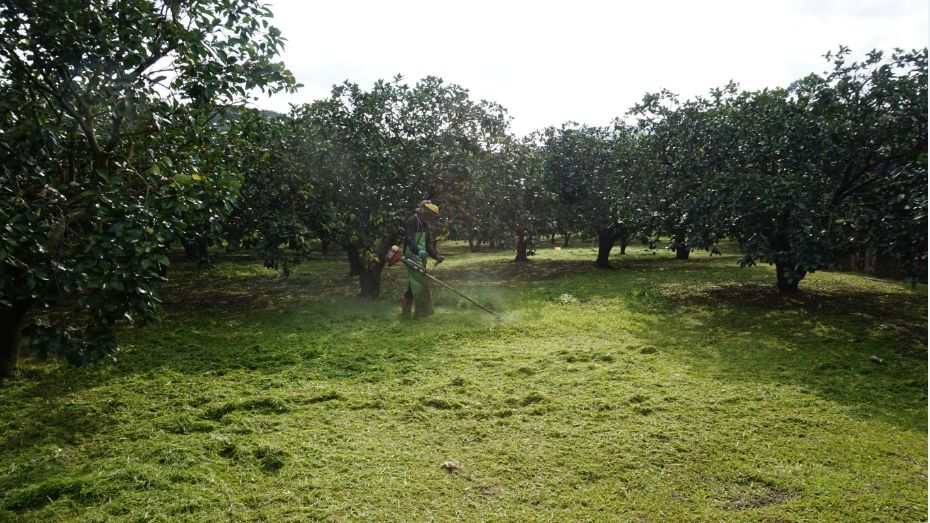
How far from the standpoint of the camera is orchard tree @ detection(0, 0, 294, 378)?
13.8ft

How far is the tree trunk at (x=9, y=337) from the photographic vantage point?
6.22 metres

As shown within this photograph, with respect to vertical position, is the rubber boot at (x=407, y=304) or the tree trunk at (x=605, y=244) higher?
the tree trunk at (x=605, y=244)

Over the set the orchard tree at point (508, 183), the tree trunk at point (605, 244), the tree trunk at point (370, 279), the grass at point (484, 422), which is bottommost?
the grass at point (484, 422)

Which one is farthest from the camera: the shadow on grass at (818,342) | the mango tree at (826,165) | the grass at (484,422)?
the mango tree at (826,165)

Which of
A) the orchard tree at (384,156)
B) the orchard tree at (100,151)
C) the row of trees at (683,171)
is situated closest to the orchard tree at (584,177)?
the row of trees at (683,171)

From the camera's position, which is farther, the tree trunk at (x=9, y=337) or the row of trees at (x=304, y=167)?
the tree trunk at (x=9, y=337)

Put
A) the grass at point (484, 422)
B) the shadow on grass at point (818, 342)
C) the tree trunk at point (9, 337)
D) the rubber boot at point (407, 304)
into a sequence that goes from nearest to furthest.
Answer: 1. the grass at point (484, 422)
2. the shadow on grass at point (818, 342)
3. the tree trunk at point (9, 337)
4. the rubber boot at point (407, 304)

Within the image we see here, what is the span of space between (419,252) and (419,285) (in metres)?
→ 0.72

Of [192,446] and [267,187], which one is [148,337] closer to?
[267,187]

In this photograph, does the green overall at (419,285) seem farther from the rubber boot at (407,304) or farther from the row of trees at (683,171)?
the row of trees at (683,171)

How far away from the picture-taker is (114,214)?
411 centimetres

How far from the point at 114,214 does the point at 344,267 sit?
678 inches

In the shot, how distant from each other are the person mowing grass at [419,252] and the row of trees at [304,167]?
5.20ft

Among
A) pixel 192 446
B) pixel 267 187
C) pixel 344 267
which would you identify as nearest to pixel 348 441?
pixel 192 446
